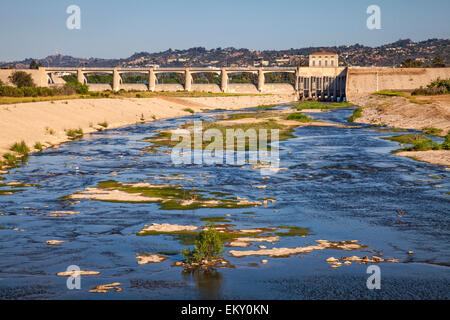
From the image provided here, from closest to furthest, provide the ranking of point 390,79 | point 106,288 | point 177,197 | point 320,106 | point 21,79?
1. point 106,288
2. point 177,197
3. point 320,106
4. point 21,79
5. point 390,79

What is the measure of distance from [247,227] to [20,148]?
83.2 feet

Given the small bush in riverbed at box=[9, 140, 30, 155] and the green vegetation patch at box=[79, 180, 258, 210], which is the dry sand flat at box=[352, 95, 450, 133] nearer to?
the green vegetation patch at box=[79, 180, 258, 210]

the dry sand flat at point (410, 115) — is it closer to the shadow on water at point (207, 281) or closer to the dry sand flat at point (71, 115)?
the dry sand flat at point (71, 115)

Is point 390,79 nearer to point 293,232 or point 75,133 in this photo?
point 75,133

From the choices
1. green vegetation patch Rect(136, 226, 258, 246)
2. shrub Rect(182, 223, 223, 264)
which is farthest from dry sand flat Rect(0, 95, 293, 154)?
shrub Rect(182, 223, 223, 264)

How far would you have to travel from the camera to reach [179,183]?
91.7ft

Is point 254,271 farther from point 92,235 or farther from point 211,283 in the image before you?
point 92,235

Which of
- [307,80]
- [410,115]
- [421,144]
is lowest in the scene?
[421,144]

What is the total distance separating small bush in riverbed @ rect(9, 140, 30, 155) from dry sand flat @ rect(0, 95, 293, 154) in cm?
44

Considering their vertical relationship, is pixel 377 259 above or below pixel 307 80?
below

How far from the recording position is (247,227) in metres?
19.3

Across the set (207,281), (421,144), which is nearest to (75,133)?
(421,144)

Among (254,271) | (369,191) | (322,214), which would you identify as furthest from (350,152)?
(254,271)

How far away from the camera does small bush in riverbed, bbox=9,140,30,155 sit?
128 ft
